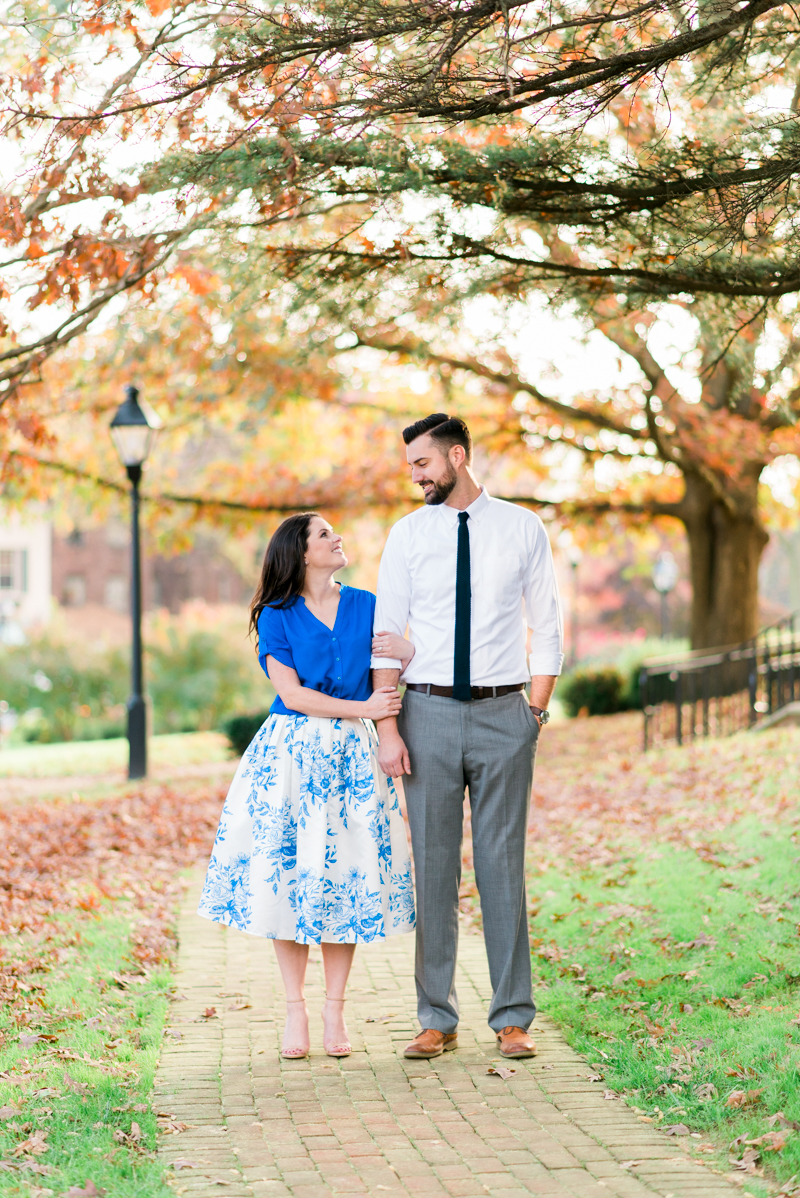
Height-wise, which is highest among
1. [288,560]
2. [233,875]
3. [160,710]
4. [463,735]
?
[288,560]

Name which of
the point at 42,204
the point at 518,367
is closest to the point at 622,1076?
the point at 42,204

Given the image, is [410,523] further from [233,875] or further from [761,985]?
[761,985]

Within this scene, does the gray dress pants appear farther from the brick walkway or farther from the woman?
the brick walkway

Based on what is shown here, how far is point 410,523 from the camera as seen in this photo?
4562 millimetres

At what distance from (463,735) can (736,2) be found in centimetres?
286

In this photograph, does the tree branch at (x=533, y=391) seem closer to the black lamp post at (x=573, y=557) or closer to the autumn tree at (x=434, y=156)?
the black lamp post at (x=573, y=557)

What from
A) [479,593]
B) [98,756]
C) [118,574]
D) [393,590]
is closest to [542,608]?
[479,593]

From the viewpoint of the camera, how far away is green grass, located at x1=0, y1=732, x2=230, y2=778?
14758 mm

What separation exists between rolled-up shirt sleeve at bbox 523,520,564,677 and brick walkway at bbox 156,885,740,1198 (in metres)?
1.50

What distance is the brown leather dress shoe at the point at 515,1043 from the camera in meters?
4.46

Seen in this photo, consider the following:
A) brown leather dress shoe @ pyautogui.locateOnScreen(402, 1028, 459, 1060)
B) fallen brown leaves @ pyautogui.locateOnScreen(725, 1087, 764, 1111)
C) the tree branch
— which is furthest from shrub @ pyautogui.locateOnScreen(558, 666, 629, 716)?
fallen brown leaves @ pyautogui.locateOnScreen(725, 1087, 764, 1111)

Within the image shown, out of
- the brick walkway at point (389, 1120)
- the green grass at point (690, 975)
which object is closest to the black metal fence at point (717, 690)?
the green grass at point (690, 975)

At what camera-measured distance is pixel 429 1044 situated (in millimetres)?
4492

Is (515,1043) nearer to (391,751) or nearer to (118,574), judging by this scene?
(391,751)
